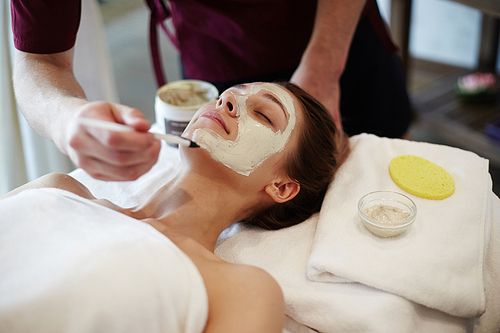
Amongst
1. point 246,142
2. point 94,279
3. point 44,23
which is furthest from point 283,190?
point 44,23

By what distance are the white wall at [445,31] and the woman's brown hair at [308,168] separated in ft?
7.05

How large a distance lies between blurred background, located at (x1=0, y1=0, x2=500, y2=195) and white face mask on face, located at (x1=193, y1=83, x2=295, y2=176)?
91cm

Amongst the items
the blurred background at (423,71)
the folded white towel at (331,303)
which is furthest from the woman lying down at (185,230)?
the blurred background at (423,71)

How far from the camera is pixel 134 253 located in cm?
92

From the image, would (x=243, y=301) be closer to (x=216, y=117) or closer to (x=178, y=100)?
(x=216, y=117)

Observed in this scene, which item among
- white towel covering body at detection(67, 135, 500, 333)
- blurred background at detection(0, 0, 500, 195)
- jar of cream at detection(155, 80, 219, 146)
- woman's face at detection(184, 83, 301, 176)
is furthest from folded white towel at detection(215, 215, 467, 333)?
blurred background at detection(0, 0, 500, 195)

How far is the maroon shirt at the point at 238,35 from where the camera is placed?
1.49m

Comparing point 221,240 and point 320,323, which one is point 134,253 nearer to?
point 221,240

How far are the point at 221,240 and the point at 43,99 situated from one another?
62 centimetres

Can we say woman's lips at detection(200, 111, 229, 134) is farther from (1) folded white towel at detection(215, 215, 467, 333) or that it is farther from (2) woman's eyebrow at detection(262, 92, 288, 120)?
(1) folded white towel at detection(215, 215, 467, 333)

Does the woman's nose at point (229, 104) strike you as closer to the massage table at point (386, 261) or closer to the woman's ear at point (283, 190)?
the woman's ear at point (283, 190)

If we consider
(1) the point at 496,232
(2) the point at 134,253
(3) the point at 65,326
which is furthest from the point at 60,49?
(1) the point at 496,232

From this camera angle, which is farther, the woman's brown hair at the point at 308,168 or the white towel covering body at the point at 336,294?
the woman's brown hair at the point at 308,168

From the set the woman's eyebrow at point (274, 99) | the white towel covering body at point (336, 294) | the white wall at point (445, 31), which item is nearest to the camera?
the white towel covering body at point (336, 294)
